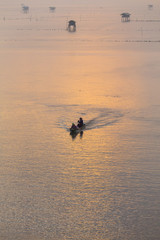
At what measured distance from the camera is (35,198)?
3391 cm

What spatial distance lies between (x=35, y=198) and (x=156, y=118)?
25432 millimetres

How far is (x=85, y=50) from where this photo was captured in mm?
135750

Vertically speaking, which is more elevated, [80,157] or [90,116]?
[90,116]

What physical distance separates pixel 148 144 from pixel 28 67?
60.8 metres

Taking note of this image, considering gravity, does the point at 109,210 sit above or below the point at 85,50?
below

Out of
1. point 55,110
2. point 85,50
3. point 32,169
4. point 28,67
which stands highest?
point 85,50

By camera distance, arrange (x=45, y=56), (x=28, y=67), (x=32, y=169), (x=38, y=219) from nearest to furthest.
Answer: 1. (x=38, y=219)
2. (x=32, y=169)
3. (x=28, y=67)
4. (x=45, y=56)

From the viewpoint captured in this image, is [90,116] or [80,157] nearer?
[80,157]

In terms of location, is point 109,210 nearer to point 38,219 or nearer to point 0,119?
point 38,219

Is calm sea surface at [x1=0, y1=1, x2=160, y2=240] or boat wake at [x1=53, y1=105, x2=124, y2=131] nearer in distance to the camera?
calm sea surface at [x1=0, y1=1, x2=160, y2=240]

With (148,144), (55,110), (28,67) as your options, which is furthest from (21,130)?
(28,67)

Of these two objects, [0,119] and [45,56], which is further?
[45,56]

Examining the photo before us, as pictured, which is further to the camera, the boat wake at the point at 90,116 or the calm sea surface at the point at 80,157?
the boat wake at the point at 90,116

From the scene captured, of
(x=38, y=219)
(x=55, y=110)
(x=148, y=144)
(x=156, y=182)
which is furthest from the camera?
(x=55, y=110)
